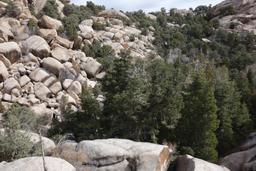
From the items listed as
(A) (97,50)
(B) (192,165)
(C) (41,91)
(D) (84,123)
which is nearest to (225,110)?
(D) (84,123)

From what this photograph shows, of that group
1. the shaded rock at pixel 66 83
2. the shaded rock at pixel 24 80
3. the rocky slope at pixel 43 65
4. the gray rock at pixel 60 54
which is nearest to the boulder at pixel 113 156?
the rocky slope at pixel 43 65

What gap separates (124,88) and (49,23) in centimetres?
3674

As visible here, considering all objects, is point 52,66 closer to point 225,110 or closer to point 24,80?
point 24,80

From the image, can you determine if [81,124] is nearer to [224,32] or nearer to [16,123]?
[16,123]

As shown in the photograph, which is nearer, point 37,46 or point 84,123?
point 84,123

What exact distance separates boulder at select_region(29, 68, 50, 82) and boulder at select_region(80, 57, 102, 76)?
290 inches

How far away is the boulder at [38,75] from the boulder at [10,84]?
8.44ft

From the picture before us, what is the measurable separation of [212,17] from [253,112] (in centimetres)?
5505

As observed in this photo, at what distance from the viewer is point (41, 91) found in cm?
5981

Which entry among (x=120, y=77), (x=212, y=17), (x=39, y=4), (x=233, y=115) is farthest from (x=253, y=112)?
(x=212, y=17)

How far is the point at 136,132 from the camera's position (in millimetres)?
39375

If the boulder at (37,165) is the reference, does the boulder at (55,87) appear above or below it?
Result: below

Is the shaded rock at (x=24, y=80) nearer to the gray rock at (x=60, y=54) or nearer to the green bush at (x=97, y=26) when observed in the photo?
the gray rock at (x=60, y=54)

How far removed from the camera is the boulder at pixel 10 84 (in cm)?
5890
